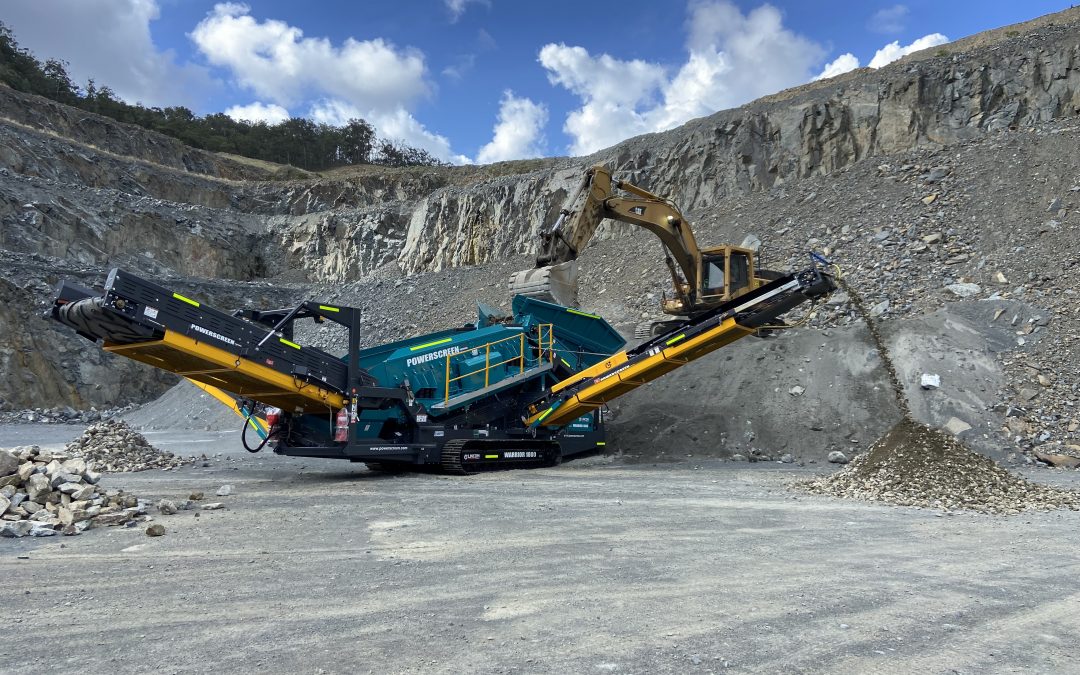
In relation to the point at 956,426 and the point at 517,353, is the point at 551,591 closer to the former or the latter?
the point at 517,353

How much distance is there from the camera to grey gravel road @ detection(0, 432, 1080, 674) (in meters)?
2.83

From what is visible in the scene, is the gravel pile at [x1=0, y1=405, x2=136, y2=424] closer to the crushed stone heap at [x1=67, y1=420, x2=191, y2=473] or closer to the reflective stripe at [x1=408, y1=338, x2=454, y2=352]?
the crushed stone heap at [x1=67, y1=420, x2=191, y2=473]

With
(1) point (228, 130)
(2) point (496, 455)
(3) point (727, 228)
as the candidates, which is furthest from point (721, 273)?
(1) point (228, 130)

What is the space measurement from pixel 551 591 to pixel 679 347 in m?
5.86

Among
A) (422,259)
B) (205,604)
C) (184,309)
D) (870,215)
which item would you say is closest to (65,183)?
(422,259)

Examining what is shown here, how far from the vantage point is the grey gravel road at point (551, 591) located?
111 inches

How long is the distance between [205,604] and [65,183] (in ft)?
107

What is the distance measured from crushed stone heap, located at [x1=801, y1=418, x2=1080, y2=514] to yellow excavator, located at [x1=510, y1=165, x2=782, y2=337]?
3.19 metres

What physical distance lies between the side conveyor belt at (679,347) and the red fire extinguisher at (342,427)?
276 centimetres

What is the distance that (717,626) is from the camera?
10.4 feet

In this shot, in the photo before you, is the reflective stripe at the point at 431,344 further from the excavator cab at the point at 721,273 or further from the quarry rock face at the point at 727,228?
the excavator cab at the point at 721,273

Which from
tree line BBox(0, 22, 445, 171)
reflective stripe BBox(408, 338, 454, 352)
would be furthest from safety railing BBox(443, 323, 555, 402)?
tree line BBox(0, 22, 445, 171)

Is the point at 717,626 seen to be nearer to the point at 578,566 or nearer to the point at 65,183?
the point at 578,566

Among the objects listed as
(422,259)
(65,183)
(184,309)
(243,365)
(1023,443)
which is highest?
(65,183)
